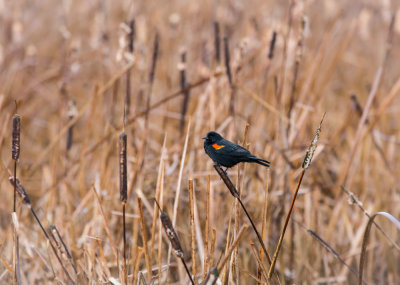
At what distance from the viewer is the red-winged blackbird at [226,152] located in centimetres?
105

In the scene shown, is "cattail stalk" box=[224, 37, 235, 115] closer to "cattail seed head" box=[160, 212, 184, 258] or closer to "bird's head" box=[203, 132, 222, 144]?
"bird's head" box=[203, 132, 222, 144]

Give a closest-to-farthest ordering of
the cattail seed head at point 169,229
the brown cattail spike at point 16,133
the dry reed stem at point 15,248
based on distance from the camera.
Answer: the cattail seed head at point 169,229 < the brown cattail spike at point 16,133 < the dry reed stem at point 15,248

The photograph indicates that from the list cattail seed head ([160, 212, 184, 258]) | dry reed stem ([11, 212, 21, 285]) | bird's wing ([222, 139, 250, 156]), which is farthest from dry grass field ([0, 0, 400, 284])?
cattail seed head ([160, 212, 184, 258])

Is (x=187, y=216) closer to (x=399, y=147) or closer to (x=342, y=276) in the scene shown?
(x=342, y=276)

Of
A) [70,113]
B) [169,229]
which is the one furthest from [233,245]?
[70,113]

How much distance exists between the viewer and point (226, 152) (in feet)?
3.70

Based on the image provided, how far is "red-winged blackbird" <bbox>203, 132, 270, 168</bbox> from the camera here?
105 cm

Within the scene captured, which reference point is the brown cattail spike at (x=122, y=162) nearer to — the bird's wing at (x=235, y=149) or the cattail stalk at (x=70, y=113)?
the bird's wing at (x=235, y=149)

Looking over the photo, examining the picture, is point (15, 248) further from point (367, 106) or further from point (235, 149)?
point (367, 106)

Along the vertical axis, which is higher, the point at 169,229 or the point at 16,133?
the point at 16,133

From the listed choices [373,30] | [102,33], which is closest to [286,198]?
[102,33]

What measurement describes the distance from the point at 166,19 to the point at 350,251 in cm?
284

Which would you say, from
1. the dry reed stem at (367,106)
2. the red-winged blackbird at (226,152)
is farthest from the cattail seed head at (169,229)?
the dry reed stem at (367,106)

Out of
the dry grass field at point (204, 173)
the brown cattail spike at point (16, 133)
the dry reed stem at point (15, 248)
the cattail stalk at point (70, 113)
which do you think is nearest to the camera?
the brown cattail spike at point (16, 133)
